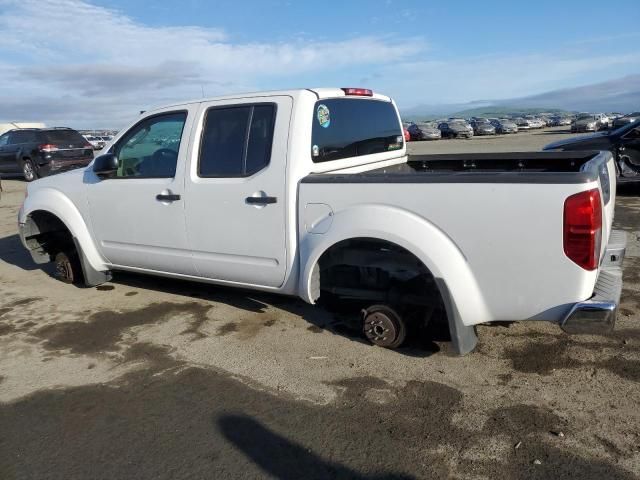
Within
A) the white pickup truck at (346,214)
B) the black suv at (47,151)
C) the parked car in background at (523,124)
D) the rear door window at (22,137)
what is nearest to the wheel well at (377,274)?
the white pickup truck at (346,214)

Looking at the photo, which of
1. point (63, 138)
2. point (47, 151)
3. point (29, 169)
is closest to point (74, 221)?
point (47, 151)

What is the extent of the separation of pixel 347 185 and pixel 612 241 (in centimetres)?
193

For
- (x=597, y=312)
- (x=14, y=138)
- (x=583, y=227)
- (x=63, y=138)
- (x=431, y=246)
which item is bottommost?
(x=597, y=312)

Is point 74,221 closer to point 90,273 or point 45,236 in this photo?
point 90,273

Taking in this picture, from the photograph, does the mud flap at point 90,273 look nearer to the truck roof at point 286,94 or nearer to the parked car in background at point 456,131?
the truck roof at point 286,94

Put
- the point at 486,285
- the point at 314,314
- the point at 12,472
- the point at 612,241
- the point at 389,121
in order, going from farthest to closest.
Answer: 1. the point at 389,121
2. the point at 314,314
3. the point at 612,241
4. the point at 486,285
5. the point at 12,472

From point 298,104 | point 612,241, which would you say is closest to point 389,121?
point 298,104

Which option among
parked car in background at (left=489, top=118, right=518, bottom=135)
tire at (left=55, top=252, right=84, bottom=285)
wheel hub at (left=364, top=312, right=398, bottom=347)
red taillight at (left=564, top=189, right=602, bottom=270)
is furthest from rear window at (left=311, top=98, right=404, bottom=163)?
parked car in background at (left=489, top=118, right=518, bottom=135)

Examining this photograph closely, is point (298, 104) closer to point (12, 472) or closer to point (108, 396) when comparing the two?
point (108, 396)

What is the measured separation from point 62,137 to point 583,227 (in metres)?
18.1

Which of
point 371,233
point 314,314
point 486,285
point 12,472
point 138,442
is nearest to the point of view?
point 12,472

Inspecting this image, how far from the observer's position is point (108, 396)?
134 inches

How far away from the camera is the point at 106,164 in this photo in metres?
4.64

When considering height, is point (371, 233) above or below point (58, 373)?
above
